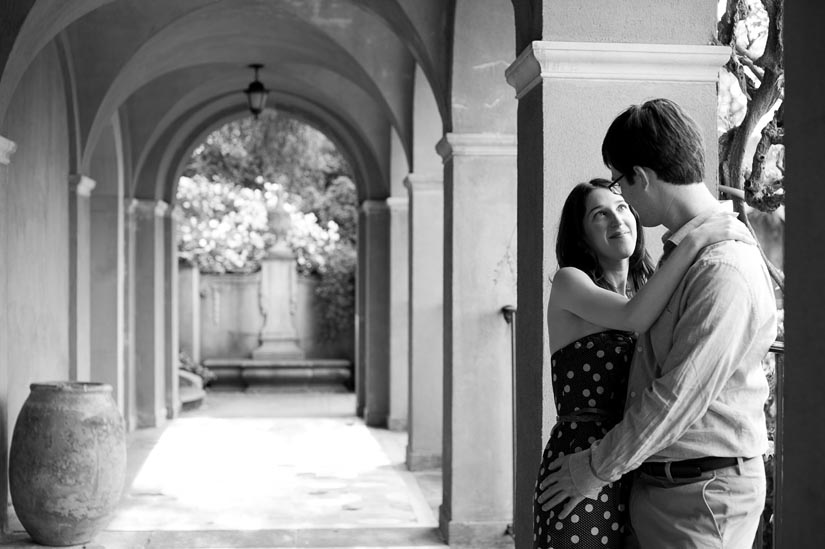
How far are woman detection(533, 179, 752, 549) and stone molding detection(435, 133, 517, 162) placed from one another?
4.22 metres

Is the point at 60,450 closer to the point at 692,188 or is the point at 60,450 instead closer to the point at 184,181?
the point at 692,188

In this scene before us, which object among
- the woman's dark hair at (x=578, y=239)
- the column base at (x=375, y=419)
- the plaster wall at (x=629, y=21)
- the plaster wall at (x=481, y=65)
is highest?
the plaster wall at (x=481, y=65)

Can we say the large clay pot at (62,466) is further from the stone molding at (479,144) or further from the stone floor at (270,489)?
the stone molding at (479,144)

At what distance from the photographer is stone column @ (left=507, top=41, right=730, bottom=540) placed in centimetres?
410

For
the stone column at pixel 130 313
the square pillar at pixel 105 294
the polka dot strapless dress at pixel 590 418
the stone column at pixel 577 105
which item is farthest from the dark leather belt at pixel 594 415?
the stone column at pixel 130 313

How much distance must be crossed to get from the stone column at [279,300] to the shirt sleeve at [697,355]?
17.6 m

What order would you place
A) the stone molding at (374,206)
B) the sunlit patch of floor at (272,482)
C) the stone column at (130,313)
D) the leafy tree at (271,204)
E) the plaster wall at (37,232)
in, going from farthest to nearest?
the leafy tree at (271,204), the stone molding at (374,206), the stone column at (130,313), the sunlit patch of floor at (272,482), the plaster wall at (37,232)

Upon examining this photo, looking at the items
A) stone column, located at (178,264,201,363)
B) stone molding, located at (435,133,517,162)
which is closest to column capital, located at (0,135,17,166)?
stone molding, located at (435,133,517,162)

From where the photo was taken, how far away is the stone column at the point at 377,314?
41.8ft

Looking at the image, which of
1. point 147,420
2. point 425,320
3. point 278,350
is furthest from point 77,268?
point 278,350

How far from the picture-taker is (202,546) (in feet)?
21.4

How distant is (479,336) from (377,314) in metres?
6.12

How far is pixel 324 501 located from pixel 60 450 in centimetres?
238

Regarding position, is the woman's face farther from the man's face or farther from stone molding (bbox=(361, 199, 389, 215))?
stone molding (bbox=(361, 199, 389, 215))
